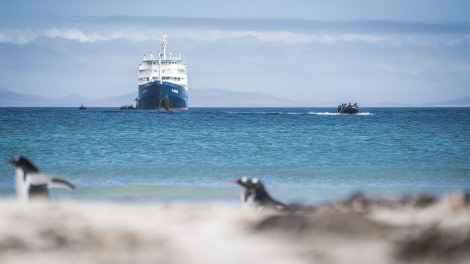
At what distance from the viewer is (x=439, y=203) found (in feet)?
31.3

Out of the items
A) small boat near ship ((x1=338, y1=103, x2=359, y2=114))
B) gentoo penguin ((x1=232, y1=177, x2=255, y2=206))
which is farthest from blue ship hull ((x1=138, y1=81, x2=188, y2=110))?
gentoo penguin ((x1=232, y1=177, x2=255, y2=206))

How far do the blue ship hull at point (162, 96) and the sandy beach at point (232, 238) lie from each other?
292 feet

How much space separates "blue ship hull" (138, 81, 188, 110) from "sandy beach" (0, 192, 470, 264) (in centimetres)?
8895

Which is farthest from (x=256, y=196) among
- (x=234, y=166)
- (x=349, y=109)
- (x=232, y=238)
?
(x=349, y=109)

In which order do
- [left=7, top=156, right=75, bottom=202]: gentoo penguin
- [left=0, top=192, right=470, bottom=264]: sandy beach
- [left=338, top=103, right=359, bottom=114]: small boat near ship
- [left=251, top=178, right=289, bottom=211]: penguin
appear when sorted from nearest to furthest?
[left=0, top=192, right=470, bottom=264]: sandy beach, [left=251, top=178, right=289, bottom=211]: penguin, [left=7, top=156, right=75, bottom=202]: gentoo penguin, [left=338, top=103, right=359, bottom=114]: small boat near ship

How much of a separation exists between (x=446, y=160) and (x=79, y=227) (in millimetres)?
17354

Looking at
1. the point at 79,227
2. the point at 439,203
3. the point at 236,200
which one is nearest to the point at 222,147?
the point at 236,200

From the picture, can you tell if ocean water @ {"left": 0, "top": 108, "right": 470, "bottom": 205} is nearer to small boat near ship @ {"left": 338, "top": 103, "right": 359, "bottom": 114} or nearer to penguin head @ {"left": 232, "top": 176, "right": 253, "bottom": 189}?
penguin head @ {"left": 232, "top": 176, "right": 253, "bottom": 189}

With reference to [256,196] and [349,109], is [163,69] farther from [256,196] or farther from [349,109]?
[256,196]

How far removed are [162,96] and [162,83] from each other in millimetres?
2205

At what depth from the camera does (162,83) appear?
318 ft

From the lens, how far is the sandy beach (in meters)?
6.40

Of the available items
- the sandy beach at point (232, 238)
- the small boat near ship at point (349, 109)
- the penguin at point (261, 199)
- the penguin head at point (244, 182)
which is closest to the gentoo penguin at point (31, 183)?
A: the sandy beach at point (232, 238)

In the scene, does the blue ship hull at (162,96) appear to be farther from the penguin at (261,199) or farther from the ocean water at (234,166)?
the penguin at (261,199)
